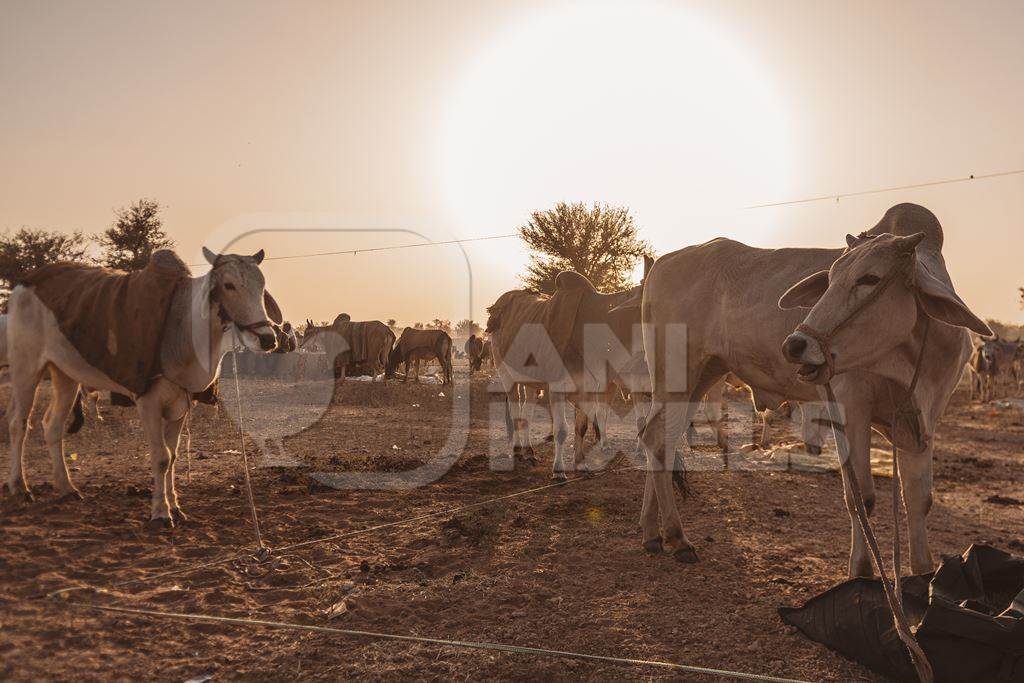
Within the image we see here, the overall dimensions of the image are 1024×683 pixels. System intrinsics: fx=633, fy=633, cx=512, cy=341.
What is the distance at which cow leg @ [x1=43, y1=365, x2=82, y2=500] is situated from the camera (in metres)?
6.62

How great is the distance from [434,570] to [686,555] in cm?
200

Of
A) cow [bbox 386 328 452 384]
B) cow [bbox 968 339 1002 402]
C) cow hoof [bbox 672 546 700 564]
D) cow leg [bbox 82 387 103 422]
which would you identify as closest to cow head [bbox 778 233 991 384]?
cow hoof [bbox 672 546 700 564]

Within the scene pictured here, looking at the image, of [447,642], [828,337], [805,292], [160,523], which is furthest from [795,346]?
[160,523]

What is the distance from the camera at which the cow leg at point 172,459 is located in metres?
5.92

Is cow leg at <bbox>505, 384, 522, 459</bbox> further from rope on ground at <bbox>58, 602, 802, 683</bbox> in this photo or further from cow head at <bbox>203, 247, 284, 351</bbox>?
rope on ground at <bbox>58, 602, 802, 683</bbox>

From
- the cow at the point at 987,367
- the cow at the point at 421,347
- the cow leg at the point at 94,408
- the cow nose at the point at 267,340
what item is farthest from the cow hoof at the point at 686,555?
the cow at the point at 421,347

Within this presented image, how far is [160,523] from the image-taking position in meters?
5.65

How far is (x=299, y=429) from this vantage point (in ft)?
43.6

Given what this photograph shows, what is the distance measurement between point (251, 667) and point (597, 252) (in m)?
32.5

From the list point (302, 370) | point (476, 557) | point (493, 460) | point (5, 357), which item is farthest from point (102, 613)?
point (302, 370)

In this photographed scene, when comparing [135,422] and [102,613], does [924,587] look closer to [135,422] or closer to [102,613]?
[102,613]

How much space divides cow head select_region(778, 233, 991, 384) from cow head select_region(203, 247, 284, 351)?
4298mm

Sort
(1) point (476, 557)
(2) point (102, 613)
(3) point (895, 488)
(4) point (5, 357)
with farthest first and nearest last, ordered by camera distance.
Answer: (4) point (5, 357), (1) point (476, 557), (2) point (102, 613), (3) point (895, 488)

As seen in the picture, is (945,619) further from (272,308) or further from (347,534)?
(272,308)
